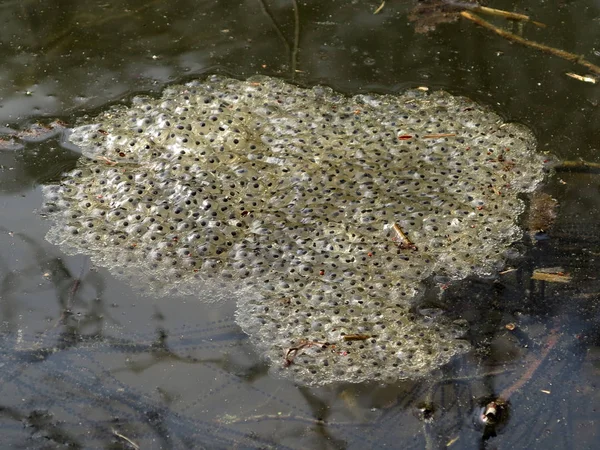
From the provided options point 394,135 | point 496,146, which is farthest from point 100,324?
point 496,146

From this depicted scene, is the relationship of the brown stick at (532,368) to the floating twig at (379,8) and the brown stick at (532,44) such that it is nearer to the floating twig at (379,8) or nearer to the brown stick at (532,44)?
the brown stick at (532,44)

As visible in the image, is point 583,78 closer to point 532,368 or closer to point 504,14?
point 504,14

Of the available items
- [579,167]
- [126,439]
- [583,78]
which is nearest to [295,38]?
[583,78]

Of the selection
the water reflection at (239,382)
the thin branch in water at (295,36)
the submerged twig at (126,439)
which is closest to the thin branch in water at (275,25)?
the thin branch in water at (295,36)

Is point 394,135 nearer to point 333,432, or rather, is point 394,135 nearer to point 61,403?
point 333,432

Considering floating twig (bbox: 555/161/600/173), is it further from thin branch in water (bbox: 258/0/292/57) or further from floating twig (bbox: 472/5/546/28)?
thin branch in water (bbox: 258/0/292/57)

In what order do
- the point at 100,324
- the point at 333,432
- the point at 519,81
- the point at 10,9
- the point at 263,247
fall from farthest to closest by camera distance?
the point at 10,9 → the point at 519,81 → the point at 263,247 → the point at 100,324 → the point at 333,432
